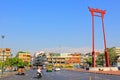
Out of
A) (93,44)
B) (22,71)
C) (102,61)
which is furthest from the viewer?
(102,61)

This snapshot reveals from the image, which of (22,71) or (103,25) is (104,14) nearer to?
(103,25)

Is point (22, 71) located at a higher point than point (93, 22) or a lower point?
lower

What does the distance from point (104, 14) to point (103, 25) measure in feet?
11.2

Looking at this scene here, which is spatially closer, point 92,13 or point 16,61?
point 92,13

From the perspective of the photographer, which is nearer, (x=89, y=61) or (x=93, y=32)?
(x=93, y=32)

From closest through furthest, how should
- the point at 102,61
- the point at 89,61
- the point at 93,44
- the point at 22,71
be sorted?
the point at 22,71 → the point at 93,44 → the point at 102,61 → the point at 89,61

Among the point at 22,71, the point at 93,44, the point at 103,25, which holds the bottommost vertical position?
the point at 22,71

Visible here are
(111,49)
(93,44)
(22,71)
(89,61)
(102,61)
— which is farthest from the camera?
(89,61)

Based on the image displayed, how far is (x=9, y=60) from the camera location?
173m

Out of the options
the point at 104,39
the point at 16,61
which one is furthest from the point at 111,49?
the point at 104,39

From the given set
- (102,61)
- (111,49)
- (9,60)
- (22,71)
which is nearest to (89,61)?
(102,61)

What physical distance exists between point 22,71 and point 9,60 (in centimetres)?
10619

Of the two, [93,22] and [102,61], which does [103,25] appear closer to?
[93,22]

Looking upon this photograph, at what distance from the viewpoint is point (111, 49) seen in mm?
159875
